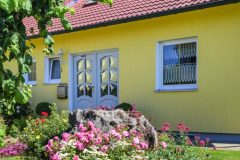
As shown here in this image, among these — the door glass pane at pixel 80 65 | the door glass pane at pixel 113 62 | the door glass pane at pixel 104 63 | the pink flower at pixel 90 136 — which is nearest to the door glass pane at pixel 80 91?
the door glass pane at pixel 80 65

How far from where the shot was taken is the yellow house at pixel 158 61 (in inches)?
412

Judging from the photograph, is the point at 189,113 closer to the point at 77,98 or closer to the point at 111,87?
the point at 111,87

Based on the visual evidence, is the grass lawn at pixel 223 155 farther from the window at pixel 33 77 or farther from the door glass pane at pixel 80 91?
the window at pixel 33 77

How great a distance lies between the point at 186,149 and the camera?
602 cm

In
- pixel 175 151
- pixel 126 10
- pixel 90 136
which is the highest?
pixel 126 10

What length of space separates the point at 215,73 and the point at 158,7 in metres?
2.53

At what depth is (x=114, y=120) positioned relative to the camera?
6.05m

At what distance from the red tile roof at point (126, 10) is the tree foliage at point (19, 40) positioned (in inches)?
298

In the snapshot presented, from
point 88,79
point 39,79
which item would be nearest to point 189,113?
point 88,79

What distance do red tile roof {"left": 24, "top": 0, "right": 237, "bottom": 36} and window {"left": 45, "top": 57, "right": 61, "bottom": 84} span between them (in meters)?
1.32

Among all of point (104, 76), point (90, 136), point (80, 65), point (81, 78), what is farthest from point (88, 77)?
point (90, 136)

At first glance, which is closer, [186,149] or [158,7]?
[186,149]

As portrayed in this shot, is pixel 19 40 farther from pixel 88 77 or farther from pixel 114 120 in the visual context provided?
pixel 88 77

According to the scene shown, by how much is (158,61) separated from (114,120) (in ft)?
20.2
